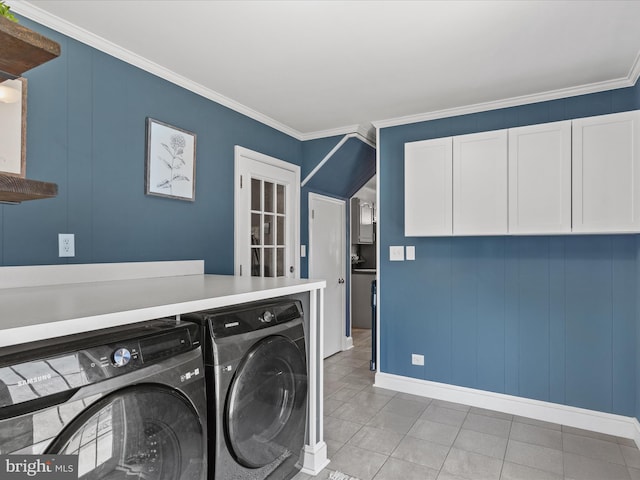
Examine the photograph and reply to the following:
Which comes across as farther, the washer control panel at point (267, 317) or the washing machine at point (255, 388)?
the washer control panel at point (267, 317)

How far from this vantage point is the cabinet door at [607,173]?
2.39 meters

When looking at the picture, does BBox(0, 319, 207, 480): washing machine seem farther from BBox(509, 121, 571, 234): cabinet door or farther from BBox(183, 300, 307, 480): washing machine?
BBox(509, 121, 571, 234): cabinet door

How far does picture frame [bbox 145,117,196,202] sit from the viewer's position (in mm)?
2434

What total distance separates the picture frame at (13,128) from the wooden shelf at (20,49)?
95cm

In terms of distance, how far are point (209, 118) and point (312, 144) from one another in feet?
Answer: 4.31

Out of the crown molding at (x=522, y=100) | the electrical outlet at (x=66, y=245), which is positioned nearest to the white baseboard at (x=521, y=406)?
the crown molding at (x=522, y=100)

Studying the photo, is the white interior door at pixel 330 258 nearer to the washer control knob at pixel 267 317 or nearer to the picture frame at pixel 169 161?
the picture frame at pixel 169 161

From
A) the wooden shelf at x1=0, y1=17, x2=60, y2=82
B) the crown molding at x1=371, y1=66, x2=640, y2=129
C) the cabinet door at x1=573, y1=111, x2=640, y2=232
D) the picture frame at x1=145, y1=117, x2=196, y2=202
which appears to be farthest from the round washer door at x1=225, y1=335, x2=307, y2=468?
the crown molding at x1=371, y1=66, x2=640, y2=129

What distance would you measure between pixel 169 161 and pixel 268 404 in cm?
171

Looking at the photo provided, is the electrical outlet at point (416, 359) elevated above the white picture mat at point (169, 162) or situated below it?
below

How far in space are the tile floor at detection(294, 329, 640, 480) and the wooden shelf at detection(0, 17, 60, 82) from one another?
2144mm

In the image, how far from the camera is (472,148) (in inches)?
114

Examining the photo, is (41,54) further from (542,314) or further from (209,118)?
(542,314)

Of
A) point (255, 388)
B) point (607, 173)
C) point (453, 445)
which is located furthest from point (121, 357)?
point (607, 173)
